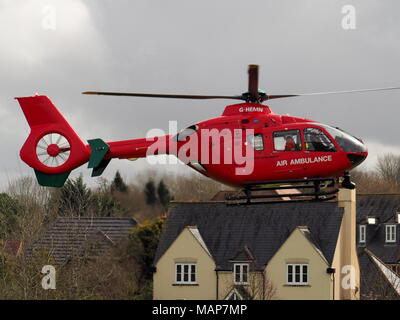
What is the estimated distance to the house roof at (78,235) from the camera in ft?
302

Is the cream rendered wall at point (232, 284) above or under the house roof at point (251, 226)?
under

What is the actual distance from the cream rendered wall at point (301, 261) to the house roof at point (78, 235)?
13.6 m

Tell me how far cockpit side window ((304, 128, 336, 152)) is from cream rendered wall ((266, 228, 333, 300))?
191 ft

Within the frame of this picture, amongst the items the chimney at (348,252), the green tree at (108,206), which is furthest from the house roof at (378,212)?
the green tree at (108,206)

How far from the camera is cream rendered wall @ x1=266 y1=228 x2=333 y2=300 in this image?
106438 mm

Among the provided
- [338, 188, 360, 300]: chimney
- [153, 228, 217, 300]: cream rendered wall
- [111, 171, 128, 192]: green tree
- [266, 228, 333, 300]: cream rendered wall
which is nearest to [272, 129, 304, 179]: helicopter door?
[266, 228, 333, 300]: cream rendered wall

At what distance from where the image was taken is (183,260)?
110 meters

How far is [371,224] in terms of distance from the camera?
398 ft

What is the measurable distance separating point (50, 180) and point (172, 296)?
58.0 meters

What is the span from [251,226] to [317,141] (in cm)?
6291

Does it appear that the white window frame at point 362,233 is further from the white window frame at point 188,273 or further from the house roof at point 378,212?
the white window frame at point 188,273

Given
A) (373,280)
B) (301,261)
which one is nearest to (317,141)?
(301,261)

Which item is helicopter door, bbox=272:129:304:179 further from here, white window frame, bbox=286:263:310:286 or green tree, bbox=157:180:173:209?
green tree, bbox=157:180:173:209
